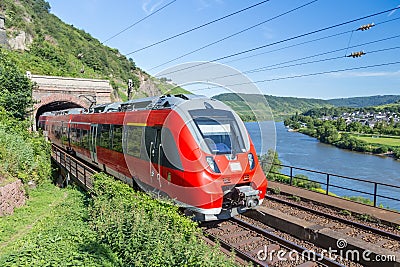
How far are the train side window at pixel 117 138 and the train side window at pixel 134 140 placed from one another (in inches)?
29.5

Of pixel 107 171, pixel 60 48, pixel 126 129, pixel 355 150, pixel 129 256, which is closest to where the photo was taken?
pixel 129 256

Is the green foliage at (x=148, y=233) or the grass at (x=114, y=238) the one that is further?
the grass at (x=114, y=238)

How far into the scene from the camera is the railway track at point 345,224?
7906mm

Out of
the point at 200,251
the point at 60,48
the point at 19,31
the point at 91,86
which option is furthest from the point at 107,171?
the point at 60,48

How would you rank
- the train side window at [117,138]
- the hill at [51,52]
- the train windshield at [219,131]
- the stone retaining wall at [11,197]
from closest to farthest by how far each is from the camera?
the train windshield at [219,131] < the stone retaining wall at [11,197] < the train side window at [117,138] < the hill at [51,52]

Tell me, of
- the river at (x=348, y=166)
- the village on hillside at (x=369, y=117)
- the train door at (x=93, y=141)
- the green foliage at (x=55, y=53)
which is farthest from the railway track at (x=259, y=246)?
the village on hillside at (x=369, y=117)

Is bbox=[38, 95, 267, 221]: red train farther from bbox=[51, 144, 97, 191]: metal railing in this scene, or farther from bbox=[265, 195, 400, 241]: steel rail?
bbox=[51, 144, 97, 191]: metal railing

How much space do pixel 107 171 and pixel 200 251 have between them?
8289 millimetres

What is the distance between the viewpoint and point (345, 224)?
9086 mm

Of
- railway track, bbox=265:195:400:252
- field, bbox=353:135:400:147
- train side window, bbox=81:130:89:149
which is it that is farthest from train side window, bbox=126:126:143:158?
field, bbox=353:135:400:147

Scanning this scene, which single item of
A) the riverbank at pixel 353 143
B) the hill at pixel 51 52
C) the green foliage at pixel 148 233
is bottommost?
the riverbank at pixel 353 143

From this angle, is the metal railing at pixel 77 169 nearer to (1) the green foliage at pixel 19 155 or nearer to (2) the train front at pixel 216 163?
(1) the green foliage at pixel 19 155

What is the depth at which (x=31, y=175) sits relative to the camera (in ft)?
47.1

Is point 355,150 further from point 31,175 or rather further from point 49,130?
point 31,175
